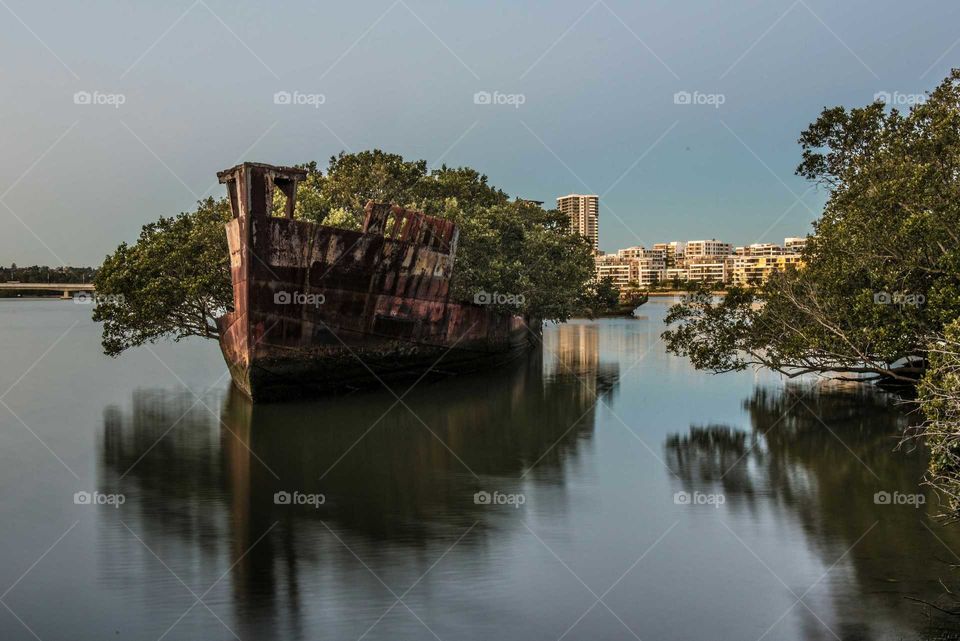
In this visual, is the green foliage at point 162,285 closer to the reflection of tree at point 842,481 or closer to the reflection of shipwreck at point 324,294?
the reflection of shipwreck at point 324,294

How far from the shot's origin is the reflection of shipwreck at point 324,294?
19.3 meters

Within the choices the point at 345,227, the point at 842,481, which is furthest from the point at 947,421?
the point at 345,227

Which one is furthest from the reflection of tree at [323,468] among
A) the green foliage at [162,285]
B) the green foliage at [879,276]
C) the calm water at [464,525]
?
the green foliage at [879,276]

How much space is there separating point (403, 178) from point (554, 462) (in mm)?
28507

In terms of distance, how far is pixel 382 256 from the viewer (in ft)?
71.5

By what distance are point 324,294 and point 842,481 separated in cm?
1245

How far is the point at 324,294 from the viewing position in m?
20.6

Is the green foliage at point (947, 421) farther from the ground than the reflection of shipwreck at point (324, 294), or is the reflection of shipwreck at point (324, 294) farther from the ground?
the reflection of shipwreck at point (324, 294)

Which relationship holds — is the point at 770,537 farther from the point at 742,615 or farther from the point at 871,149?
the point at 871,149

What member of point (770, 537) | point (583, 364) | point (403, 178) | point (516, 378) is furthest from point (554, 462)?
point (403, 178)

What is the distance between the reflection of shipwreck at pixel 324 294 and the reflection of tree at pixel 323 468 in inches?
37.0

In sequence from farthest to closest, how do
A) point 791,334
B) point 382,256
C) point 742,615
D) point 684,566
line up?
point 382,256, point 791,334, point 684,566, point 742,615

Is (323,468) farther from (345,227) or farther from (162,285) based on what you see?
(345,227)

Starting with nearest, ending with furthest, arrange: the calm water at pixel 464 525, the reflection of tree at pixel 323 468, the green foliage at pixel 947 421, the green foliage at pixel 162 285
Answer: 1. the calm water at pixel 464 525
2. the green foliage at pixel 947 421
3. the reflection of tree at pixel 323 468
4. the green foliage at pixel 162 285
